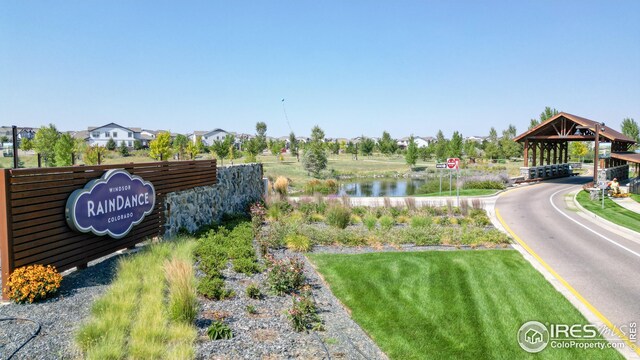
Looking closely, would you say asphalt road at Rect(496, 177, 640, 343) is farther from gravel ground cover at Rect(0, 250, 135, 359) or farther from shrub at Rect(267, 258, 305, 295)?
gravel ground cover at Rect(0, 250, 135, 359)

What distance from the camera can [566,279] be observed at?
1056cm

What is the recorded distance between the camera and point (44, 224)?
865 cm

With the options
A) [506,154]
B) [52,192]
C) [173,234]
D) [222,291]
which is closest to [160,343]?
[222,291]

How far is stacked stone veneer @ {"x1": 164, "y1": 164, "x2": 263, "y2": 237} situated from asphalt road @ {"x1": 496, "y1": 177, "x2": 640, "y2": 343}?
11647mm

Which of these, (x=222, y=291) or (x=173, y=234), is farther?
(x=173, y=234)

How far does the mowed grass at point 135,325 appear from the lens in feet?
18.8

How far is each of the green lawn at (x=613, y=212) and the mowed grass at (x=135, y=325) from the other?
17.3 meters

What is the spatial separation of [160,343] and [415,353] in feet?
13.7

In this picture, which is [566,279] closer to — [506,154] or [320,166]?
[320,166]

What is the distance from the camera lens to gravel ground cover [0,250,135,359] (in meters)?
5.86

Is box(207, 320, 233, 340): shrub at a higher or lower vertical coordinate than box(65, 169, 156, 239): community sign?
lower

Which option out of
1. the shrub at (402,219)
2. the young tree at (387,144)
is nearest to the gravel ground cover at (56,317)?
the shrub at (402,219)

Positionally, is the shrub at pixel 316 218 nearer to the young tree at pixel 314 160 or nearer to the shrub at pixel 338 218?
the shrub at pixel 338 218

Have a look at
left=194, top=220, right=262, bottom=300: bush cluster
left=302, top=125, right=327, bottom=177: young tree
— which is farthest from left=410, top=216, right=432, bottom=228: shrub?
left=302, top=125, right=327, bottom=177: young tree
